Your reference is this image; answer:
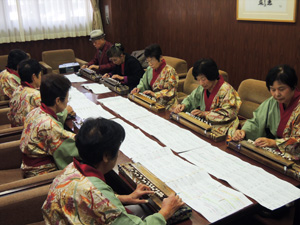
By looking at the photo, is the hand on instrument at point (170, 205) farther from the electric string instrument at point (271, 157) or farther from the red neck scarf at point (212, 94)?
the red neck scarf at point (212, 94)

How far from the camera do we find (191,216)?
4.62 feet

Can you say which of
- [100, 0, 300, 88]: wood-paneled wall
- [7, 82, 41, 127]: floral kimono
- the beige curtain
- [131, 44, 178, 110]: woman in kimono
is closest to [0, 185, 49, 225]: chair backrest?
[7, 82, 41, 127]: floral kimono

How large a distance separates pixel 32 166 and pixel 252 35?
3008 millimetres

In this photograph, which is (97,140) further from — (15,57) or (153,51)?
(15,57)

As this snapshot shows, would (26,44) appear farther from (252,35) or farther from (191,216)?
(191,216)

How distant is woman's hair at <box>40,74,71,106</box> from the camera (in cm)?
199

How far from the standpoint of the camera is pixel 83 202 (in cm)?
120

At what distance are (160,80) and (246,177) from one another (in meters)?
1.87

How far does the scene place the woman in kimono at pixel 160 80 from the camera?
10.6 ft

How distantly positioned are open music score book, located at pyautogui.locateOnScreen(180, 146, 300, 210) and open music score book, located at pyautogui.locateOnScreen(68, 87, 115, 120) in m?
1.03

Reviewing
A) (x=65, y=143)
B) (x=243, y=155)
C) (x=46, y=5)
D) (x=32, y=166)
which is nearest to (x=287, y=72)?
(x=243, y=155)

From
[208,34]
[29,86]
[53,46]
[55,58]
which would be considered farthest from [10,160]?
[53,46]

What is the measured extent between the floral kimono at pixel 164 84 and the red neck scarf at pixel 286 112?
1.24 m

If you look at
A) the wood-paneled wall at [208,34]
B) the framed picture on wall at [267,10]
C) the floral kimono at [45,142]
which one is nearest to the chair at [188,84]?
the wood-paneled wall at [208,34]
